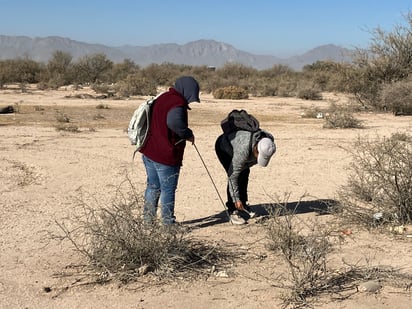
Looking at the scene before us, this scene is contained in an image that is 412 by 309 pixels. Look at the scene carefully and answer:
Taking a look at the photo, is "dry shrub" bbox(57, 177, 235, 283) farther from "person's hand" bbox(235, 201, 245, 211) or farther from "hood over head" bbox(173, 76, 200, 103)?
"person's hand" bbox(235, 201, 245, 211)

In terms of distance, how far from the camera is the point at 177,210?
7.75 metres

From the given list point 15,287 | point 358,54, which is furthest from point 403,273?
point 358,54

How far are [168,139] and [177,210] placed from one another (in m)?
1.91

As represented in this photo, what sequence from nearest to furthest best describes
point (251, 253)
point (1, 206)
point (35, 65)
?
1. point (251, 253)
2. point (1, 206)
3. point (35, 65)

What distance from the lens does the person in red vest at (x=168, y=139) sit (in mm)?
5906

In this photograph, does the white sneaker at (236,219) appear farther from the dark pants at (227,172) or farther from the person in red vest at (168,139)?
the person in red vest at (168,139)

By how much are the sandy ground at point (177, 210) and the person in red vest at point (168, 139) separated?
718 millimetres

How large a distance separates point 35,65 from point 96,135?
3624 centimetres

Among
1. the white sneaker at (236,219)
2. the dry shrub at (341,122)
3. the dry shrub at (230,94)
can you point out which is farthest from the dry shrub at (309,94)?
the white sneaker at (236,219)

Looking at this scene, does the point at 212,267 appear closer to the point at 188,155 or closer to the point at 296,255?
the point at 296,255

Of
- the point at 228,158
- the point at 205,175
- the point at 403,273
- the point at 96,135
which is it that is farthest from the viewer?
Answer: the point at 96,135

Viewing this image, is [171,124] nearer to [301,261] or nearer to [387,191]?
[301,261]

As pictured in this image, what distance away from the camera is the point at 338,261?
5742 mm

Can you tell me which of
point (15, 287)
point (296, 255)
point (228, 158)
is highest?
point (228, 158)
